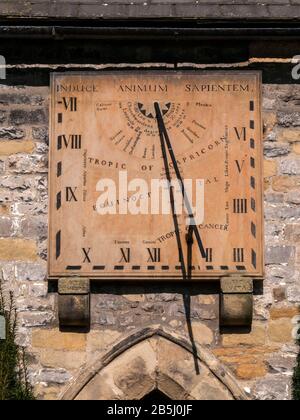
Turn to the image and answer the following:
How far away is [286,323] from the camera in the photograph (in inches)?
283

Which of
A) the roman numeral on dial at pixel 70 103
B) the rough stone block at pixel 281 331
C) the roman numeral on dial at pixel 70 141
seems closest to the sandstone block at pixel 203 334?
the rough stone block at pixel 281 331

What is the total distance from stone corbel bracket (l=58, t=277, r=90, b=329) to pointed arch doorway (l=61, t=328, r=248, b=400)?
317 millimetres

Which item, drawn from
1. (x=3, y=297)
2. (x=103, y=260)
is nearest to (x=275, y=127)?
(x=103, y=260)

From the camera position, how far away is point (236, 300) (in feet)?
23.4

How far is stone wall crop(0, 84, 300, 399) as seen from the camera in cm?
714

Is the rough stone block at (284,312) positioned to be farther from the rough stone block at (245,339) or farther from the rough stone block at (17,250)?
the rough stone block at (17,250)

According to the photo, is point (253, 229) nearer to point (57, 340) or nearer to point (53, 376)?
point (57, 340)

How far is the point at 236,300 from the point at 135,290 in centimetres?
73

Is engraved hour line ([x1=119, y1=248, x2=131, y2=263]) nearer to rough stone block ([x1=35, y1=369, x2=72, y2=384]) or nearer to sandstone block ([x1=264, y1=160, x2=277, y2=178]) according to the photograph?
rough stone block ([x1=35, y1=369, x2=72, y2=384])

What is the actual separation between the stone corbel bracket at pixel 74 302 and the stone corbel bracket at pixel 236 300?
975 mm

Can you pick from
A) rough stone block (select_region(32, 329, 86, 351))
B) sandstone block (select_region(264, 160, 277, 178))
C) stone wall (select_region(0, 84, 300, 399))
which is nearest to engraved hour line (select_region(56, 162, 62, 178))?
stone wall (select_region(0, 84, 300, 399))

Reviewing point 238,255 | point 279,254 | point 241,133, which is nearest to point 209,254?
point 238,255

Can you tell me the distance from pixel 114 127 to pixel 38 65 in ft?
2.52

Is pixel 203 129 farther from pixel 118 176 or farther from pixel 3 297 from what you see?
pixel 3 297
